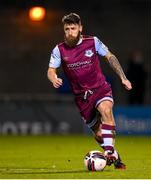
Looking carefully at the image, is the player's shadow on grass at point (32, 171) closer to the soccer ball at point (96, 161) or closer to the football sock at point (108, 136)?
the soccer ball at point (96, 161)

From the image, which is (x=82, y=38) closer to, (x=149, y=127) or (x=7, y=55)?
(x=149, y=127)

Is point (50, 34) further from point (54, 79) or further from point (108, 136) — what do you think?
point (54, 79)

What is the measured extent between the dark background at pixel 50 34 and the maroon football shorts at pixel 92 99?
16486 millimetres

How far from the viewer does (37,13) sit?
30.1m

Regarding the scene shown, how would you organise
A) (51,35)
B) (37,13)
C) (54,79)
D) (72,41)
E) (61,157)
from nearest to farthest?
(54,79)
(72,41)
(61,157)
(37,13)
(51,35)

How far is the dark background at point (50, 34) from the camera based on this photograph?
3028 cm

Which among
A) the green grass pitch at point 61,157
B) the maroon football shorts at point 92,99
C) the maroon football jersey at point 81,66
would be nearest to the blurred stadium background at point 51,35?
the green grass pitch at point 61,157

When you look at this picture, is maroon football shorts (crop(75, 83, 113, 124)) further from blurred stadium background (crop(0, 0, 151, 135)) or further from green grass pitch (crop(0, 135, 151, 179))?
blurred stadium background (crop(0, 0, 151, 135))

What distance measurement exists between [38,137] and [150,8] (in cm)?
851

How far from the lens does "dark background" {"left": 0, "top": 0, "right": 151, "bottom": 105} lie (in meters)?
30.3

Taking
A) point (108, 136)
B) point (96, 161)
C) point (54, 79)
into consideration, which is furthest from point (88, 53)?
point (96, 161)

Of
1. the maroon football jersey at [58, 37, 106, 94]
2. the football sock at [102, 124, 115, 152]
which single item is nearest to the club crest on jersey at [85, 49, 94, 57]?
the maroon football jersey at [58, 37, 106, 94]

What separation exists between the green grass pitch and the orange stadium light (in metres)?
6.55

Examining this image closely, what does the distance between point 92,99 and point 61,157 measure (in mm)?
3335
